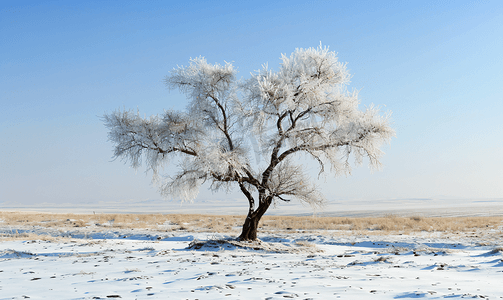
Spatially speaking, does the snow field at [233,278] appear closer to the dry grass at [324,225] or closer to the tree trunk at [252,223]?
the tree trunk at [252,223]

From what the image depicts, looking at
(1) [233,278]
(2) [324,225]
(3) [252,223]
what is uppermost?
(3) [252,223]

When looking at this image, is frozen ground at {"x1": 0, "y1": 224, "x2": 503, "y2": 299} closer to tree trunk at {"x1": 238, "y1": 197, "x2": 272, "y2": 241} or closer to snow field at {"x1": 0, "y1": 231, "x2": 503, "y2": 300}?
snow field at {"x1": 0, "y1": 231, "x2": 503, "y2": 300}

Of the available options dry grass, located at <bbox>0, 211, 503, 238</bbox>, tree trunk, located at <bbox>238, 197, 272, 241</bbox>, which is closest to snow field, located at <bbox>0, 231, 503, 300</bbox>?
tree trunk, located at <bbox>238, 197, 272, 241</bbox>

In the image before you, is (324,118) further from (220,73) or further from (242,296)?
(242,296)

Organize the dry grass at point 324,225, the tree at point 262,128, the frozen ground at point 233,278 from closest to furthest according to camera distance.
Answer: the frozen ground at point 233,278 < the tree at point 262,128 < the dry grass at point 324,225

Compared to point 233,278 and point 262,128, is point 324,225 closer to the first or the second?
point 262,128

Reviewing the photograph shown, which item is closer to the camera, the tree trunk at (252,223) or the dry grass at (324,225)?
the tree trunk at (252,223)

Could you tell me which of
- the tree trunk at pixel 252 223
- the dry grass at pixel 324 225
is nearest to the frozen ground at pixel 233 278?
the tree trunk at pixel 252 223

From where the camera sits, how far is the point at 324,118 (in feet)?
47.7

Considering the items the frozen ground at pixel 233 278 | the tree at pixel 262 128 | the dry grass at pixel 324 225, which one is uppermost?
the tree at pixel 262 128

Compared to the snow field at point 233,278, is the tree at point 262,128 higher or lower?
higher

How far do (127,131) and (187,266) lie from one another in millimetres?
7835

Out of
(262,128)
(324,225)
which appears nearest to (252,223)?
(262,128)

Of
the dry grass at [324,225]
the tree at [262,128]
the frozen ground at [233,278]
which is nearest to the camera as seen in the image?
the frozen ground at [233,278]
